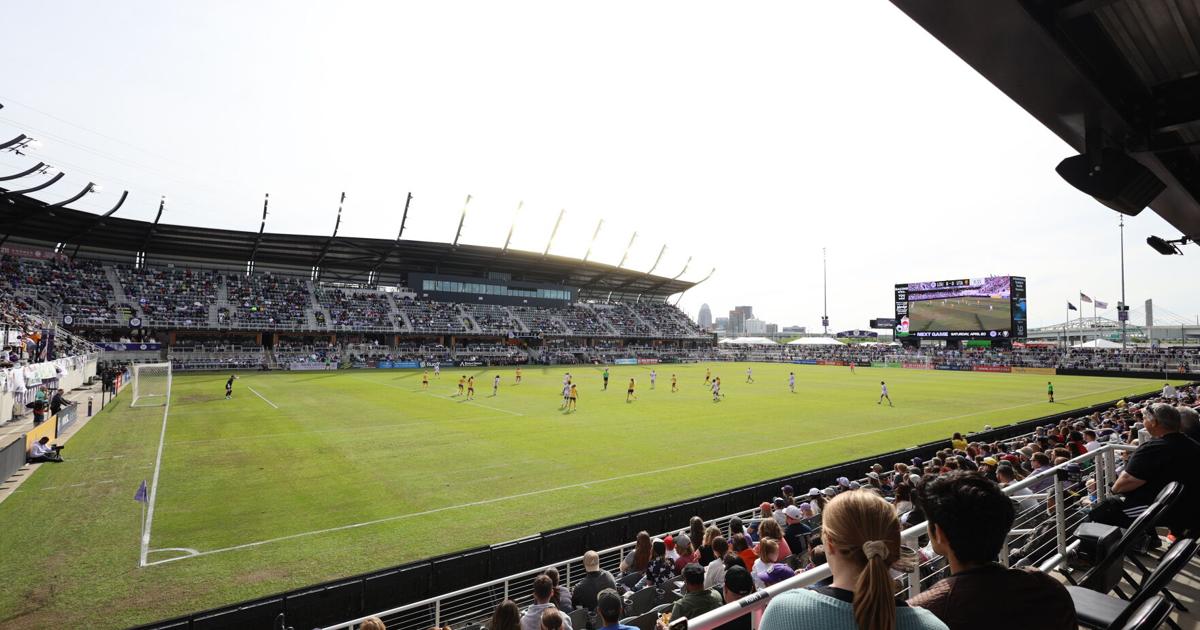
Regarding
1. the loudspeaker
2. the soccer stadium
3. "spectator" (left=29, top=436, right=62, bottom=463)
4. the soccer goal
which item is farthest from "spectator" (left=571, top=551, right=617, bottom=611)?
the soccer goal

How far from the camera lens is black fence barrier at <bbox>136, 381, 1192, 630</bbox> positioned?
22.9 feet

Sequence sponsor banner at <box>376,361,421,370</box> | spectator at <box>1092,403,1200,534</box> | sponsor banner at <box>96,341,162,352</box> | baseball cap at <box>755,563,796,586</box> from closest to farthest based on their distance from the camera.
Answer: spectator at <box>1092,403,1200,534</box> → baseball cap at <box>755,563,796,586</box> → sponsor banner at <box>96,341,162,352</box> → sponsor banner at <box>376,361,421,370</box>

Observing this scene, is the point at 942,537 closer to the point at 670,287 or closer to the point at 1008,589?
the point at 1008,589

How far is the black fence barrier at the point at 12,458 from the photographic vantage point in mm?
14266

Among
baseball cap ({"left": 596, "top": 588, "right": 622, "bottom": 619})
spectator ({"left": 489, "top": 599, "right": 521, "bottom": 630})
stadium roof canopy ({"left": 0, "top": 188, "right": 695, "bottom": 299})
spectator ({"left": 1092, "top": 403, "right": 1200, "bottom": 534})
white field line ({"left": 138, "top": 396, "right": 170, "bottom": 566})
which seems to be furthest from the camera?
stadium roof canopy ({"left": 0, "top": 188, "right": 695, "bottom": 299})

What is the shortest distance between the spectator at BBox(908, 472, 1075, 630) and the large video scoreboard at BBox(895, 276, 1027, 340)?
243 ft

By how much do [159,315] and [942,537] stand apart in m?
68.1

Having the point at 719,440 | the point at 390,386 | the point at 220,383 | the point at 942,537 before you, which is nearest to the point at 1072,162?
the point at 942,537

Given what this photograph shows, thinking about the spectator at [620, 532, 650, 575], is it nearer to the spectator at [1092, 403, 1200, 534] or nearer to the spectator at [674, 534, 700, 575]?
the spectator at [674, 534, 700, 575]

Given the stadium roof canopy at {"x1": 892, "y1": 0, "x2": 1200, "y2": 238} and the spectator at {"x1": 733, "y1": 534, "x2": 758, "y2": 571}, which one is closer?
the stadium roof canopy at {"x1": 892, "y1": 0, "x2": 1200, "y2": 238}

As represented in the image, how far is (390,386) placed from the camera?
1548 inches

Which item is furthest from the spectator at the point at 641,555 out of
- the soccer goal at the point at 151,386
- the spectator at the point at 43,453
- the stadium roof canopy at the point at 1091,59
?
the soccer goal at the point at 151,386

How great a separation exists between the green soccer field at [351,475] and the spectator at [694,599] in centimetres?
707

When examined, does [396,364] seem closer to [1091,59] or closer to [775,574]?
[775,574]
